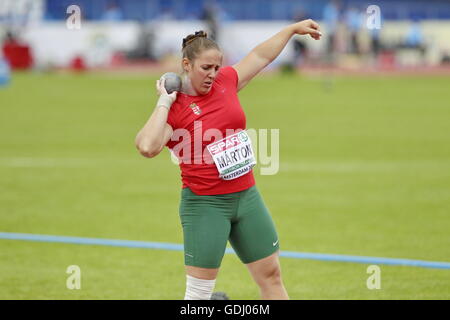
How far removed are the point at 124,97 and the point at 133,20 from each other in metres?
17.6

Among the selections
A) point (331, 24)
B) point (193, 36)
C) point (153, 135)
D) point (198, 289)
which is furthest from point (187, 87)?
point (331, 24)

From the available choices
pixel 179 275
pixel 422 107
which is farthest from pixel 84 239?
pixel 422 107

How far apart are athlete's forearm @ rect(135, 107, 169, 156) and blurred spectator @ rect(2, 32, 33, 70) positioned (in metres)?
33.5

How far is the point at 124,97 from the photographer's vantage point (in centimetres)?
2861

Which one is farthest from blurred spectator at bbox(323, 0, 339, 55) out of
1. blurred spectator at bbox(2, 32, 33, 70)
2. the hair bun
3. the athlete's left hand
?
the hair bun

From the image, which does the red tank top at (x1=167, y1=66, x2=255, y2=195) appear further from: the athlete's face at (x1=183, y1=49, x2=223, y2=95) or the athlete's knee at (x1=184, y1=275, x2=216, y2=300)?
the athlete's knee at (x1=184, y1=275, x2=216, y2=300)

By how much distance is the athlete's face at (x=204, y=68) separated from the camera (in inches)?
243

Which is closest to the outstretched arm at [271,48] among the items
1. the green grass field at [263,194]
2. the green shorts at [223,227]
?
the green shorts at [223,227]

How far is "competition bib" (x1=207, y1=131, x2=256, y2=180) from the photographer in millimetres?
6215

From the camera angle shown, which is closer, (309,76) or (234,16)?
(309,76)

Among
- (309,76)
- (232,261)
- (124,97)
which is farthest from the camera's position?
(309,76)

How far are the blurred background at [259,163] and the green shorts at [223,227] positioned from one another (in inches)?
86.8

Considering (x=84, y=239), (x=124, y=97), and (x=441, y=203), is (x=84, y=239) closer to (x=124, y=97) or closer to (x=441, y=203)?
(x=441, y=203)

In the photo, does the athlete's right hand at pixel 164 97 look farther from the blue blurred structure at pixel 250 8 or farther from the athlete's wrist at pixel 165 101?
the blue blurred structure at pixel 250 8
